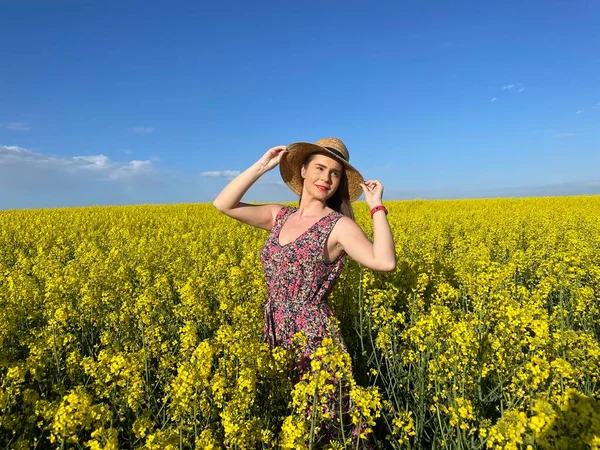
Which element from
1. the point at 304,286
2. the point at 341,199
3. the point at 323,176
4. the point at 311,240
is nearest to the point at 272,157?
the point at 323,176

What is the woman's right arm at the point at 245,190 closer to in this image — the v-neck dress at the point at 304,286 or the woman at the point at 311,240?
the woman at the point at 311,240

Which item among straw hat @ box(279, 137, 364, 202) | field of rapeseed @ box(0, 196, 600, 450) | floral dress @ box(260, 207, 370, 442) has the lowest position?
field of rapeseed @ box(0, 196, 600, 450)

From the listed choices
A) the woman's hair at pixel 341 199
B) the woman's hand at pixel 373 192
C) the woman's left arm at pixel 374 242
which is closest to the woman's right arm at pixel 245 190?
the woman's hair at pixel 341 199

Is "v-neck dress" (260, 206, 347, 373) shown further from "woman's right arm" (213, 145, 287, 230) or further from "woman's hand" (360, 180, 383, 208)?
"woman's right arm" (213, 145, 287, 230)

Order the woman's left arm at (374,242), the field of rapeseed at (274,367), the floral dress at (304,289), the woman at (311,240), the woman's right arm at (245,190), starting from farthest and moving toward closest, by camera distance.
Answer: the woman's right arm at (245,190), the floral dress at (304,289), the woman at (311,240), the woman's left arm at (374,242), the field of rapeseed at (274,367)

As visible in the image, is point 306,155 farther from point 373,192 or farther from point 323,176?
point 373,192

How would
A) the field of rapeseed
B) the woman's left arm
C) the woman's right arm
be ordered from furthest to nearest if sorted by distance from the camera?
1. the woman's right arm
2. the woman's left arm
3. the field of rapeseed

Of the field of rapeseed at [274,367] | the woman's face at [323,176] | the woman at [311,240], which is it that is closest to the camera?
the field of rapeseed at [274,367]

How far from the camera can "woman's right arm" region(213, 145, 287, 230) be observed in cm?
339

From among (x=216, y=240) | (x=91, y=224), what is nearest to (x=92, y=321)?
(x=216, y=240)

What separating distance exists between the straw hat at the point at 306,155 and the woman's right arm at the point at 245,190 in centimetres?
14

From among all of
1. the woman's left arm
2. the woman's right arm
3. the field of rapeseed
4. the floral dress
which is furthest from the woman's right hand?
the field of rapeseed

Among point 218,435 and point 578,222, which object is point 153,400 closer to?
point 218,435

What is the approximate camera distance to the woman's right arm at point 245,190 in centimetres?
339
